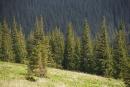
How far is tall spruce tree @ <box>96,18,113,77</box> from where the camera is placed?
79188 mm

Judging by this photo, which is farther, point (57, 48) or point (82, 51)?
point (57, 48)

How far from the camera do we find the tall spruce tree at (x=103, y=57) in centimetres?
7919

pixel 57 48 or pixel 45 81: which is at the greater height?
pixel 57 48

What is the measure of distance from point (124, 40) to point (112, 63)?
8723 mm

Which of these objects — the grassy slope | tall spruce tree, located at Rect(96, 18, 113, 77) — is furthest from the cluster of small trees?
→ the grassy slope

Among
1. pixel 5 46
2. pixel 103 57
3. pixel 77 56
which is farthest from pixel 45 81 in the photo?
pixel 5 46

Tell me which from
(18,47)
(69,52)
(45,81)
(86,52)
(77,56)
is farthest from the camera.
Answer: (18,47)

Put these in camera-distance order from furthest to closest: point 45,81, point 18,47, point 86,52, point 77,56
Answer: point 18,47 < point 77,56 < point 86,52 < point 45,81

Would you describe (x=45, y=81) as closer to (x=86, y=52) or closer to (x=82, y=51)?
(x=86, y=52)

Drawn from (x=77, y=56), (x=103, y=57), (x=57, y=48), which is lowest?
(x=77, y=56)

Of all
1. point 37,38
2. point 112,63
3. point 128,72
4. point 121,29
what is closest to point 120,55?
point 112,63

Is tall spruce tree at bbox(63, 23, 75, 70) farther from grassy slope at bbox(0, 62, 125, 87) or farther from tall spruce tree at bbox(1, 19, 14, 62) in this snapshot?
grassy slope at bbox(0, 62, 125, 87)

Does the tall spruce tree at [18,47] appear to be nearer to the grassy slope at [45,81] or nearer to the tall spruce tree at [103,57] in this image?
the tall spruce tree at [103,57]

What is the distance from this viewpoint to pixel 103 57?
8112cm
